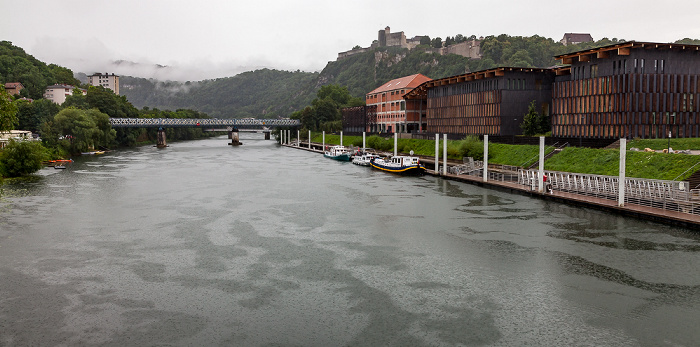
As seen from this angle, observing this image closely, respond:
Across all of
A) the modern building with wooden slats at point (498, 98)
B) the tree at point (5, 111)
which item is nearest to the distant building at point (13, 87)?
the tree at point (5, 111)

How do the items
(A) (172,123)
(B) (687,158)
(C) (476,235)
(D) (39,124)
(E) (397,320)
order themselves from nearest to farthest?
(E) (397,320), (C) (476,235), (B) (687,158), (D) (39,124), (A) (172,123)

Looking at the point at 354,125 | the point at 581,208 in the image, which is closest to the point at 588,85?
the point at 581,208

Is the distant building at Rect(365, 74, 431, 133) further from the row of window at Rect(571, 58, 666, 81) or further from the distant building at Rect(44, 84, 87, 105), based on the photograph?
the distant building at Rect(44, 84, 87, 105)

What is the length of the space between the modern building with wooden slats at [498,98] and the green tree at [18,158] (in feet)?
218

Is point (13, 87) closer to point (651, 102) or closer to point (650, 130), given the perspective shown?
point (651, 102)

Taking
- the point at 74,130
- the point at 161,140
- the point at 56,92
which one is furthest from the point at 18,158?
the point at 56,92

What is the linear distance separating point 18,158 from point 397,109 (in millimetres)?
88591

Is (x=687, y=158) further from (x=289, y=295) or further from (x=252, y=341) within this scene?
(x=252, y=341)

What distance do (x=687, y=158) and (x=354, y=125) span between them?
389ft

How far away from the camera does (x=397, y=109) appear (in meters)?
136

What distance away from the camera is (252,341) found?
17719 mm

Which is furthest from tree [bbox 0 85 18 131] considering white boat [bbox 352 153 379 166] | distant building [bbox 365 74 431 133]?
distant building [bbox 365 74 431 133]

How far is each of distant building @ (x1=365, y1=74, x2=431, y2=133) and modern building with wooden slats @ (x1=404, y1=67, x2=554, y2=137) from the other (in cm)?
2753

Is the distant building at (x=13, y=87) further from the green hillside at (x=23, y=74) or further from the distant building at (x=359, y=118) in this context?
the distant building at (x=359, y=118)
